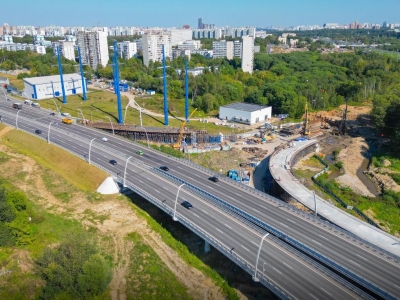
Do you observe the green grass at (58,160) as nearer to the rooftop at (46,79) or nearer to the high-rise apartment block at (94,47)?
the rooftop at (46,79)

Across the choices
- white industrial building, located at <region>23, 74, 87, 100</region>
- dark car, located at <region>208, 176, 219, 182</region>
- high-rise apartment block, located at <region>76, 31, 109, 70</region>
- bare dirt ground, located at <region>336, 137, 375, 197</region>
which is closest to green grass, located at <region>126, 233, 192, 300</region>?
dark car, located at <region>208, 176, 219, 182</region>

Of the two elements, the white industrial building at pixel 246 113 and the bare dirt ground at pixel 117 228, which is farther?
the white industrial building at pixel 246 113

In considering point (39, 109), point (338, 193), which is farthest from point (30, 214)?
point (39, 109)

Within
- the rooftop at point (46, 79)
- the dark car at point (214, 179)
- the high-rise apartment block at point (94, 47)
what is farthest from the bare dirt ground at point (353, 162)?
the high-rise apartment block at point (94, 47)

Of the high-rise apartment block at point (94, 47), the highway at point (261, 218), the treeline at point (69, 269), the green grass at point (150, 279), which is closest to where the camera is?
the highway at point (261, 218)

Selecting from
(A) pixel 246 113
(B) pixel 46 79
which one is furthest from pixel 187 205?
(B) pixel 46 79

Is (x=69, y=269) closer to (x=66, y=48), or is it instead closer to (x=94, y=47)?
(x=94, y=47)

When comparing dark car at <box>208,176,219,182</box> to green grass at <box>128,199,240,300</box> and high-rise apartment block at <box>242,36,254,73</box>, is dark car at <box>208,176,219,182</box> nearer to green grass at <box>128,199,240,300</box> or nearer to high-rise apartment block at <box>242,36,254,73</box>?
green grass at <box>128,199,240,300</box>
